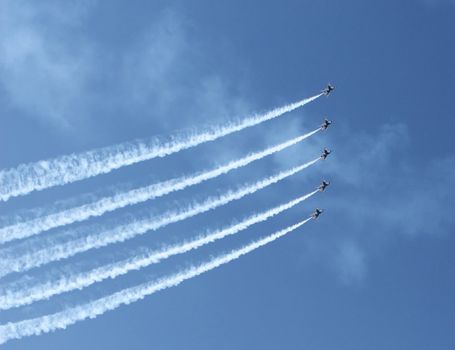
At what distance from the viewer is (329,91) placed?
11356 cm

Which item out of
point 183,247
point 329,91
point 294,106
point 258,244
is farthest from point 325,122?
point 183,247

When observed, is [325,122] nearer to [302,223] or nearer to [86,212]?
[302,223]

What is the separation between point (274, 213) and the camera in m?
101

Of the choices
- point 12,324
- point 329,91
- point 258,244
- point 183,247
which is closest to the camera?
point 12,324

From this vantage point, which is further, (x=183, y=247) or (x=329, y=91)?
(x=329, y=91)

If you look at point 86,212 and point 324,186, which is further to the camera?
point 324,186

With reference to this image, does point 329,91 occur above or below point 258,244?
above

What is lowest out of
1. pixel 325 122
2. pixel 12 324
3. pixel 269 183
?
Result: pixel 12 324

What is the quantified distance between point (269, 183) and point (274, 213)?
11.9 ft

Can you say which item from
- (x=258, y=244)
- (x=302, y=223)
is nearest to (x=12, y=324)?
(x=258, y=244)

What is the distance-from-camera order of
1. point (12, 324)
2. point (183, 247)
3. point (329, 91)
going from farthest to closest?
1. point (329, 91)
2. point (183, 247)
3. point (12, 324)

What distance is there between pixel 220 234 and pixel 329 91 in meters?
28.6

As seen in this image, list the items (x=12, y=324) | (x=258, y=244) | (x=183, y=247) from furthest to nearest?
1. (x=258, y=244)
2. (x=183, y=247)
3. (x=12, y=324)

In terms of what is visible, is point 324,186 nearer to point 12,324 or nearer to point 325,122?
point 325,122
